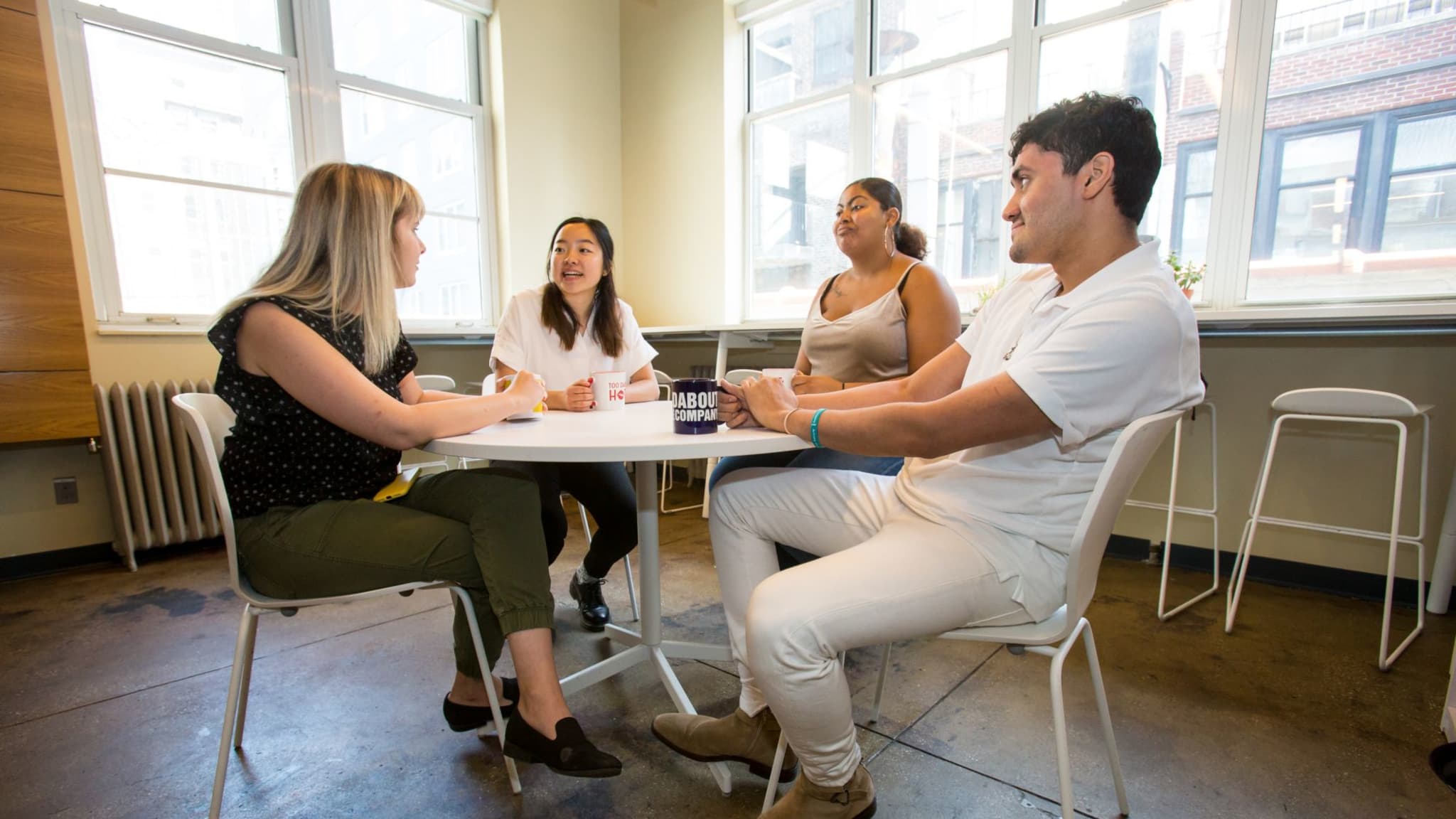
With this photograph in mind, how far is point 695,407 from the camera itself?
1073 mm

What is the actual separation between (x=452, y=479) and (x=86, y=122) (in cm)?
297

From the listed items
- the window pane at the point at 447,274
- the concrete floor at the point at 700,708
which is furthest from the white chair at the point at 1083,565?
the window pane at the point at 447,274

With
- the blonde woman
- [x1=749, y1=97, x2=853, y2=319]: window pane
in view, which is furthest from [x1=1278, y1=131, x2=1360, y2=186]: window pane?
the blonde woman

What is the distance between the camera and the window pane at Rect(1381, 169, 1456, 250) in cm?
224

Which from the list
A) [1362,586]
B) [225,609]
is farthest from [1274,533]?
[225,609]

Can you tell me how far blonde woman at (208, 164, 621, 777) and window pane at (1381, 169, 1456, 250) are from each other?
10.1 ft

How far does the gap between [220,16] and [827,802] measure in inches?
165

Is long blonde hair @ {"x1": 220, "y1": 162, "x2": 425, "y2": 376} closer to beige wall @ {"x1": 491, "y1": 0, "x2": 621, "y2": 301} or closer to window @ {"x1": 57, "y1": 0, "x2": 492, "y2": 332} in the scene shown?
window @ {"x1": 57, "y1": 0, "x2": 492, "y2": 332}

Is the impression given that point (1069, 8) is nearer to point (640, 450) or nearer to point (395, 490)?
point (640, 450)

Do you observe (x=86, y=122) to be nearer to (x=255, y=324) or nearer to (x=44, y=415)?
(x=44, y=415)

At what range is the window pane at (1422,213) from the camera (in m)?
2.24

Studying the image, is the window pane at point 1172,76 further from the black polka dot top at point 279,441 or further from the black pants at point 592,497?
the black polka dot top at point 279,441

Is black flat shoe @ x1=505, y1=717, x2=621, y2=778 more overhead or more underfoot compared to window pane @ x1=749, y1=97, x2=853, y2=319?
more underfoot

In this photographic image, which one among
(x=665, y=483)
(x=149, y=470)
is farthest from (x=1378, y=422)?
(x=149, y=470)
